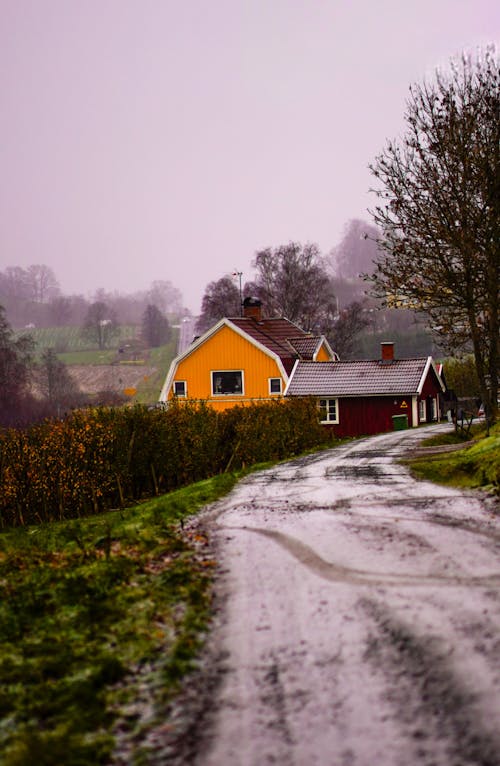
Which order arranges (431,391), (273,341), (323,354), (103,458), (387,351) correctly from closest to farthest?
(103,458) < (387,351) < (431,391) < (273,341) < (323,354)

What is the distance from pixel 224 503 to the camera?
13250 mm

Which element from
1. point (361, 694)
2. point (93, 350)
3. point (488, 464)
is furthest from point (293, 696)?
point (93, 350)

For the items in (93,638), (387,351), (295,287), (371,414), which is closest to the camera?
(93,638)

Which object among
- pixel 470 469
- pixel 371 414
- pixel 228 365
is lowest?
pixel 470 469

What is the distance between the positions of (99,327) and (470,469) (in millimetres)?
145734

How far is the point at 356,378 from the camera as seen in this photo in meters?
45.6

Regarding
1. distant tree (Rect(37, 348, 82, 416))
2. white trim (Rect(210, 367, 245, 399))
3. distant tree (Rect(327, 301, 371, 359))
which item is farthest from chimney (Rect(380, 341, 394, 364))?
distant tree (Rect(37, 348, 82, 416))

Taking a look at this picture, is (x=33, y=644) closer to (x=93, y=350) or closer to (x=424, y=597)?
(x=424, y=597)

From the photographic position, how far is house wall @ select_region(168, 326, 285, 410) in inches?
2005

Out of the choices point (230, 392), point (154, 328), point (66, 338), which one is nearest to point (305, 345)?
point (230, 392)

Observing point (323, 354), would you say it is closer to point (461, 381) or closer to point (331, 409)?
point (461, 381)

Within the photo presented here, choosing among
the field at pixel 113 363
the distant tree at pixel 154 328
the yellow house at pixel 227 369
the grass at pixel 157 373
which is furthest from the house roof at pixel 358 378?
the distant tree at pixel 154 328

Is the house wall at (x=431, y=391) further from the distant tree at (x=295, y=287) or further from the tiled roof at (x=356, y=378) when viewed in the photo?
the distant tree at (x=295, y=287)

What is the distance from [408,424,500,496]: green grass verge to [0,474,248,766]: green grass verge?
16.9ft
